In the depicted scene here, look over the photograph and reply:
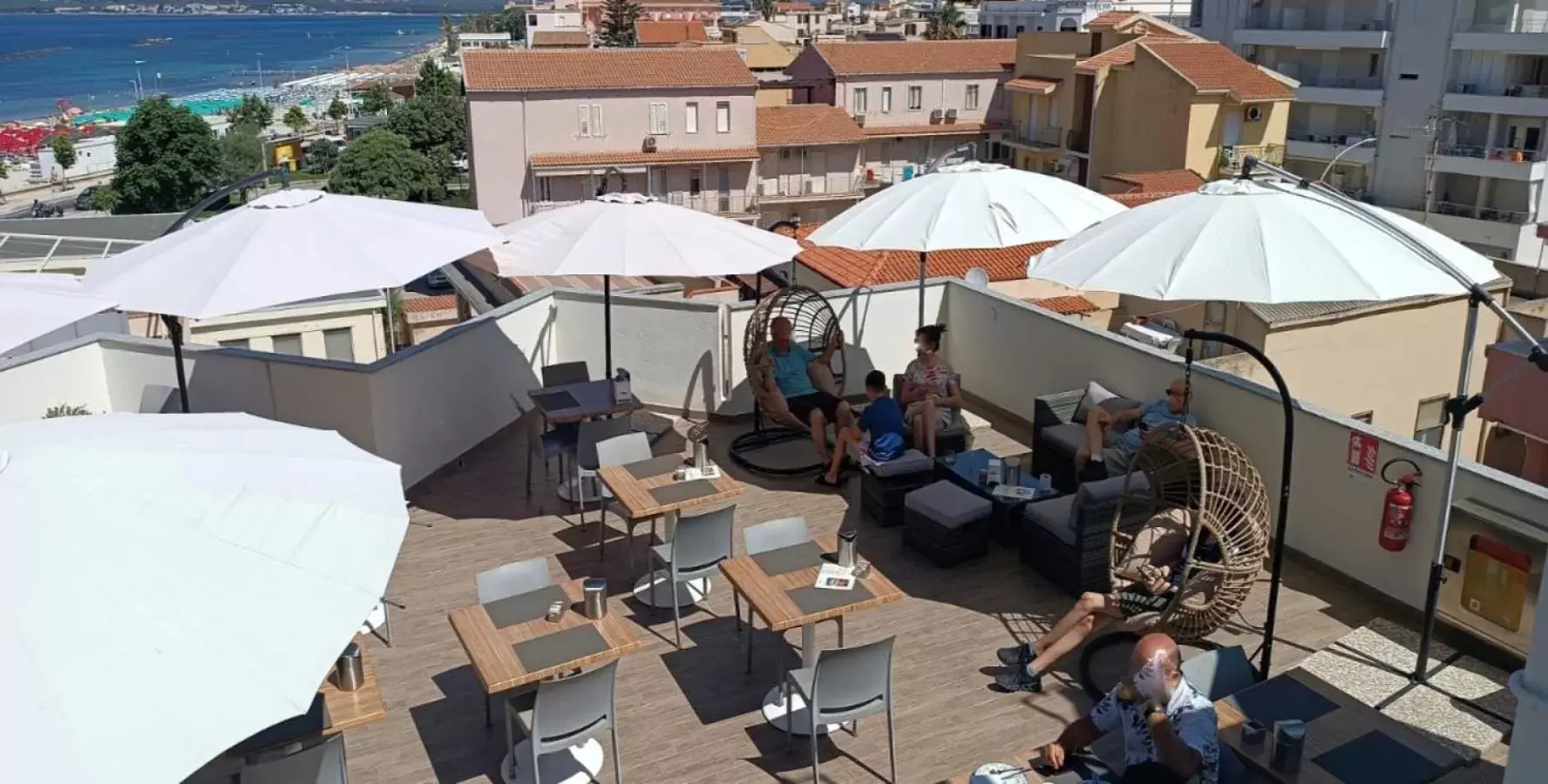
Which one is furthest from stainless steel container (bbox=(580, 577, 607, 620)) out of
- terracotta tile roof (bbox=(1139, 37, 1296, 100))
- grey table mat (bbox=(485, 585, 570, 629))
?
terracotta tile roof (bbox=(1139, 37, 1296, 100))

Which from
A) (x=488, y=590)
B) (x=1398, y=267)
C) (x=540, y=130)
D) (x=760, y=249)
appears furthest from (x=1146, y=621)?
(x=540, y=130)

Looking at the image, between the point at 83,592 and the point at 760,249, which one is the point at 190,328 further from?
the point at 83,592

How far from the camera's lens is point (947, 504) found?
9008 millimetres

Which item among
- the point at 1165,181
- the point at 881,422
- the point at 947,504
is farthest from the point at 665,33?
the point at 947,504

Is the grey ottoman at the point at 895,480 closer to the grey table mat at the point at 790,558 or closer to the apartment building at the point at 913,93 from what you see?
the grey table mat at the point at 790,558

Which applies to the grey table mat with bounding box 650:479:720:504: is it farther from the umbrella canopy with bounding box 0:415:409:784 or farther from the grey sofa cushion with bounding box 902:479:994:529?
the umbrella canopy with bounding box 0:415:409:784

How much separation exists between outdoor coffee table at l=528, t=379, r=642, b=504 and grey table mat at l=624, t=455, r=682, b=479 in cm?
125

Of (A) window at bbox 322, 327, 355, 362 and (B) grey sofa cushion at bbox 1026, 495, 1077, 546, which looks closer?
(B) grey sofa cushion at bbox 1026, 495, 1077, 546

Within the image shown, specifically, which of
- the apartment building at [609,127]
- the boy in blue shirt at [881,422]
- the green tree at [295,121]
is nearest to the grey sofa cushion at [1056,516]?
the boy in blue shirt at [881,422]

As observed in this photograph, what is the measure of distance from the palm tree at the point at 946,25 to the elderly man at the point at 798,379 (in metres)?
79.1

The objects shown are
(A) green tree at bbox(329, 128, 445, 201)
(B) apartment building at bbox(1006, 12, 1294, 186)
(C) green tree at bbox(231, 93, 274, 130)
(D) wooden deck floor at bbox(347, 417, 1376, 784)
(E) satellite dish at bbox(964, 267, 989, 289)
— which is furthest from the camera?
(C) green tree at bbox(231, 93, 274, 130)

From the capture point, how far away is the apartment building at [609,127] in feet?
147

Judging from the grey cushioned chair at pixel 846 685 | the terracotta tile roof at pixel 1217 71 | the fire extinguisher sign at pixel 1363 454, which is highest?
the terracotta tile roof at pixel 1217 71

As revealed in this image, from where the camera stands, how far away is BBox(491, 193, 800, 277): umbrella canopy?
9578 millimetres
